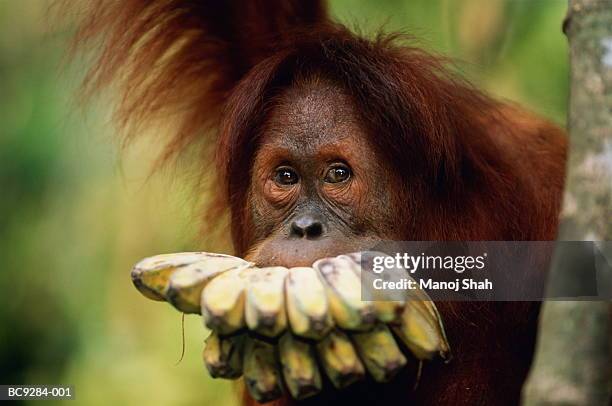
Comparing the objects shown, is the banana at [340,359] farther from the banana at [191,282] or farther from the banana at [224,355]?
the banana at [191,282]

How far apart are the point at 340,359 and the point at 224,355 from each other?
41cm

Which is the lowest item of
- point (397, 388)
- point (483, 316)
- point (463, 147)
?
point (397, 388)

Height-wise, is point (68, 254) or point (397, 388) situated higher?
point (68, 254)

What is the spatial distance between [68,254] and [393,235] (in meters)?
3.54

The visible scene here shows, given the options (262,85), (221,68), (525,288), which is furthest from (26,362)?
(525,288)

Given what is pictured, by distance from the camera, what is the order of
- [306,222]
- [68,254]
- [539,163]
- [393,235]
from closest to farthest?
[306,222] < [393,235] < [539,163] < [68,254]

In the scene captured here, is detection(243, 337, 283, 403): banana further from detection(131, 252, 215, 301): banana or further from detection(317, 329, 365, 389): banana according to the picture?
detection(131, 252, 215, 301): banana

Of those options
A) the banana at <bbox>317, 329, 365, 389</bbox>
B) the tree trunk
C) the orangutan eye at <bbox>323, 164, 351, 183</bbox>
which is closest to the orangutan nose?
the orangutan eye at <bbox>323, 164, 351, 183</bbox>

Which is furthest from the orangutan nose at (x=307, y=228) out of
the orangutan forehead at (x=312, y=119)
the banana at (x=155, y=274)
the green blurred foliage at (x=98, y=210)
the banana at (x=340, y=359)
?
the green blurred foliage at (x=98, y=210)

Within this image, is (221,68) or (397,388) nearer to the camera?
(397,388)

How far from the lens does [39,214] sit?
6.78 metres

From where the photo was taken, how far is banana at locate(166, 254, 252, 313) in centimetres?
305

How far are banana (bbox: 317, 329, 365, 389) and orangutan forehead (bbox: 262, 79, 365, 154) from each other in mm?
1047

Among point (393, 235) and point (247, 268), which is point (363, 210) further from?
point (247, 268)
